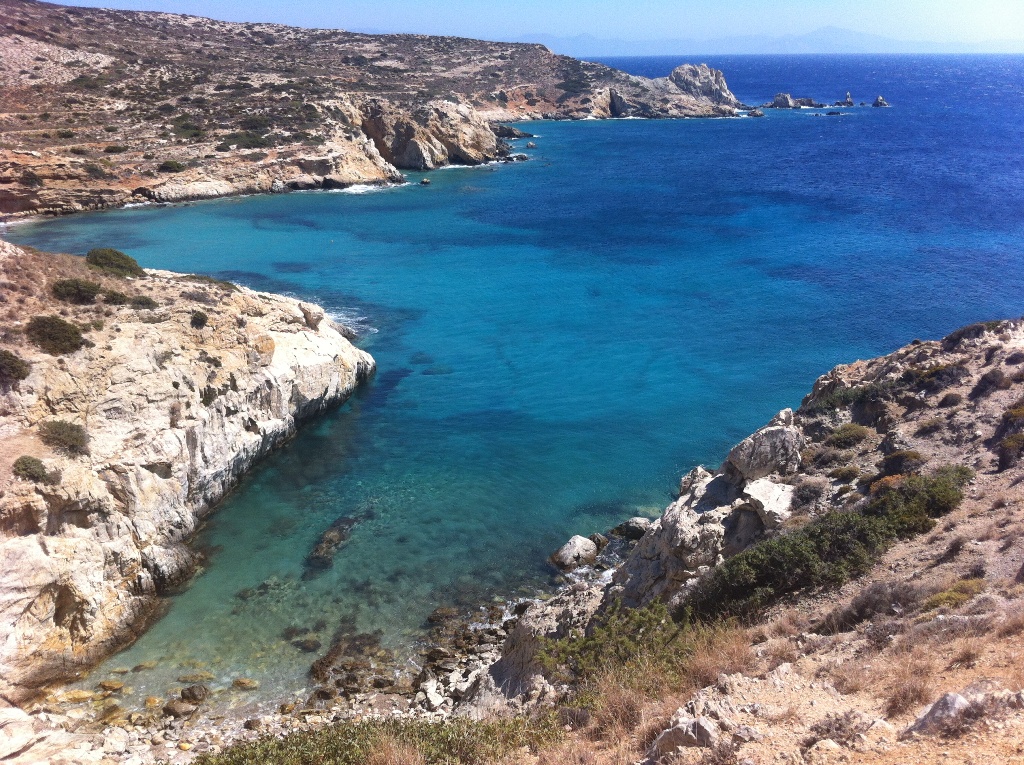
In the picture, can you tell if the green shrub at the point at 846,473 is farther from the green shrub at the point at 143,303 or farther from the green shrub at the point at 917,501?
the green shrub at the point at 143,303

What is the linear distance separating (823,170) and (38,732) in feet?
290

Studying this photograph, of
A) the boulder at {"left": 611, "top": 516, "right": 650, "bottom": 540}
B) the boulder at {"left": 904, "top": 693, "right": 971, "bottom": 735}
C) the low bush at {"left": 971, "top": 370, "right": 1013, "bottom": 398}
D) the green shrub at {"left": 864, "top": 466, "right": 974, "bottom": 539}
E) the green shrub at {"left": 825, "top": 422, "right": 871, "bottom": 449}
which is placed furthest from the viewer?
the boulder at {"left": 611, "top": 516, "right": 650, "bottom": 540}

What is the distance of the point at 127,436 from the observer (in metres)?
19.6

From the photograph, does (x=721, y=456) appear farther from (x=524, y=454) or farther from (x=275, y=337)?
(x=275, y=337)

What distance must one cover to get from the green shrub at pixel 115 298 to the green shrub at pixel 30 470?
847 cm

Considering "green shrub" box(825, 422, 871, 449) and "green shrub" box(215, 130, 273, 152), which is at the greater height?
"green shrub" box(215, 130, 273, 152)

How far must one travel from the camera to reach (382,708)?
14758 millimetres

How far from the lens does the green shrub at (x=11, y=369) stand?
1850cm

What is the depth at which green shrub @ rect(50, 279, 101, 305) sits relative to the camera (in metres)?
22.5

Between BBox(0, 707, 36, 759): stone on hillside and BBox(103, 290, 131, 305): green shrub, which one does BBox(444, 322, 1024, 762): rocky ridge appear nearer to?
BBox(0, 707, 36, 759): stone on hillside

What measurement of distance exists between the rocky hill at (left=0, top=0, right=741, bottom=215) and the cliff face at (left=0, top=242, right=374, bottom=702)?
43232 millimetres

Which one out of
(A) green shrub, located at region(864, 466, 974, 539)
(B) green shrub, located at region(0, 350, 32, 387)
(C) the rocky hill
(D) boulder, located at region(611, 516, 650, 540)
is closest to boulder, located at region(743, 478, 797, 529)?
(A) green shrub, located at region(864, 466, 974, 539)

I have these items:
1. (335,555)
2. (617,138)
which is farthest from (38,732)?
(617,138)

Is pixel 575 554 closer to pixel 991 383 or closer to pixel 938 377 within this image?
pixel 938 377
